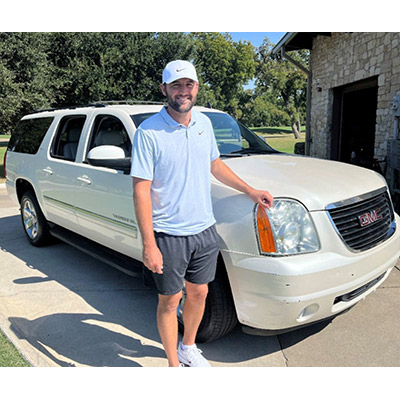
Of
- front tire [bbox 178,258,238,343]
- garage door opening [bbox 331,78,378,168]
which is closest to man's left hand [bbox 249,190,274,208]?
front tire [bbox 178,258,238,343]

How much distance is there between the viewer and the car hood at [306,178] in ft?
8.60

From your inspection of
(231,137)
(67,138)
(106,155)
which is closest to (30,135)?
(67,138)

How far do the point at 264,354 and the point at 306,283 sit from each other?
0.87 meters

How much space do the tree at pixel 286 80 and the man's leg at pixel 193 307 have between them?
146ft

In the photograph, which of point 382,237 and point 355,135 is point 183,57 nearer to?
point 355,135

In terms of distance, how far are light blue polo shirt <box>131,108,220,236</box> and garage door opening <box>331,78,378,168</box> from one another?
9.37m

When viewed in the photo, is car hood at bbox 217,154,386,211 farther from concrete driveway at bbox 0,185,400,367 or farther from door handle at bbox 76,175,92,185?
door handle at bbox 76,175,92,185

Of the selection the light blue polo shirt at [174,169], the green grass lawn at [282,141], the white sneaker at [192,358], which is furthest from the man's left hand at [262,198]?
the green grass lawn at [282,141]

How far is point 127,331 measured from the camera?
3338 mm

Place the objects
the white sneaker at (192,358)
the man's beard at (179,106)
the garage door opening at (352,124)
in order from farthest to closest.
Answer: the garage door opening at (352,124) → the white sneaker at (192,358) → the man's beard at (179,106)

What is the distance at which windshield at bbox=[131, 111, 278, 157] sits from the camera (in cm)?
378

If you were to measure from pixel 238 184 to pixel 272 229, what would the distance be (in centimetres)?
40

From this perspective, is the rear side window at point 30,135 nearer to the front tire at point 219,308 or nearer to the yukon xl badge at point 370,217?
the front tire at point 219,308

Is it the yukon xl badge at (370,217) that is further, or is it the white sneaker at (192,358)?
the yukon xl badge at (370,217)
